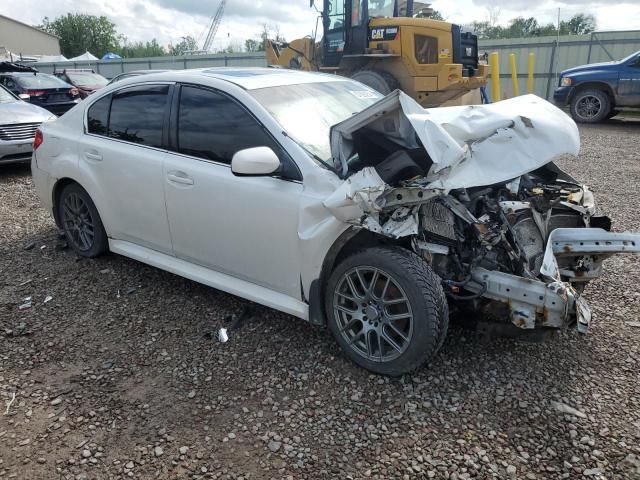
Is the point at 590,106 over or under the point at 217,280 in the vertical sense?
over

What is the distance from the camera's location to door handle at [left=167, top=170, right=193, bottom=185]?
11.5 feet

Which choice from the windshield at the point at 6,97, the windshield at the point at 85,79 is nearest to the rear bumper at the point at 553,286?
the windshield at the point at 6,97

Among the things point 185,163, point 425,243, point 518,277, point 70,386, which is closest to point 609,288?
point 518,277

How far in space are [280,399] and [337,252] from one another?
909 millimetres

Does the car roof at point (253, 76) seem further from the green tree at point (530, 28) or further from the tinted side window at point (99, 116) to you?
the green tree at point (530, 28)

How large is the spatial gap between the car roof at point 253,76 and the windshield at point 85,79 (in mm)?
13631

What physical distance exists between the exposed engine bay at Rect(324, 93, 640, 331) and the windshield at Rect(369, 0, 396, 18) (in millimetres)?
9210

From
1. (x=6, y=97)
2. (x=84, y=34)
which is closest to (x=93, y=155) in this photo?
(x=6, y=97)

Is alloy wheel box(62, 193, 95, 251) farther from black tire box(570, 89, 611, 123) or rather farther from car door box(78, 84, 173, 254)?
black tire box(570, 89, 611, 123)

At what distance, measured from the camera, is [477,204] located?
3.10 m

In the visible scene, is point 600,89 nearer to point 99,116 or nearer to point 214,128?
point 214,128

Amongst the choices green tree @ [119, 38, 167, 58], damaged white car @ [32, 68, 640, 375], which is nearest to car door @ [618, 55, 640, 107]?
damaged white car @ [32, 68, 640, 375]

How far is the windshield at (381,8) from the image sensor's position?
11359 millimetres

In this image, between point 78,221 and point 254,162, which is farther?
point 78,221
